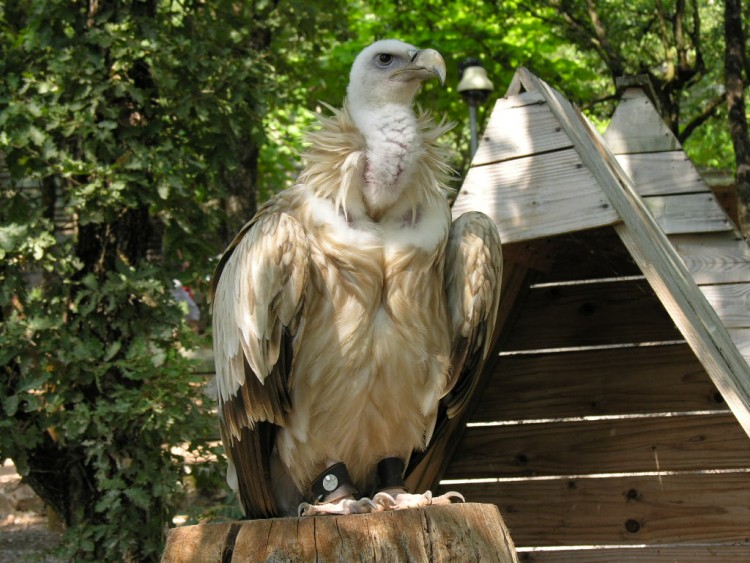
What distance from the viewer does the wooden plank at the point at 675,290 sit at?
10.5 feet

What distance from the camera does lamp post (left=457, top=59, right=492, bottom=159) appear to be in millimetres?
10147

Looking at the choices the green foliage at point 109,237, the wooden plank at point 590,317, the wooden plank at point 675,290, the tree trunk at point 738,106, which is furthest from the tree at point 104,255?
the tree trunk at point 738,106

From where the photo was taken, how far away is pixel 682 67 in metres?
8.92

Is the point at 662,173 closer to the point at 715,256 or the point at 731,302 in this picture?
the point at 715,256

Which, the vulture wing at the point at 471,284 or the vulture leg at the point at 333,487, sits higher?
the vulture wing at the point at 471,284

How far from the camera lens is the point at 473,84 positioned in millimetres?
10148

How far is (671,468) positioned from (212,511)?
96.2 inches

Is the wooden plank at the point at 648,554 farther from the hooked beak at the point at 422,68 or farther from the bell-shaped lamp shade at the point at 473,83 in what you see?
the bell-shaped lamp shade at the point at 473,83

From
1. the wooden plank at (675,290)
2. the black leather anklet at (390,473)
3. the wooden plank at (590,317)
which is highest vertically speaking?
the wooden plank at (675,290)

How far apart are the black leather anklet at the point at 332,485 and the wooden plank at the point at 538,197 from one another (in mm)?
1026

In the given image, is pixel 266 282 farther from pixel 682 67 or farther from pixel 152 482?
pixel 682 67

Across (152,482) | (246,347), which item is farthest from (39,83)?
(246,347)

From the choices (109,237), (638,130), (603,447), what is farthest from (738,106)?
(109,237)

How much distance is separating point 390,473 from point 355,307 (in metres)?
0.63
